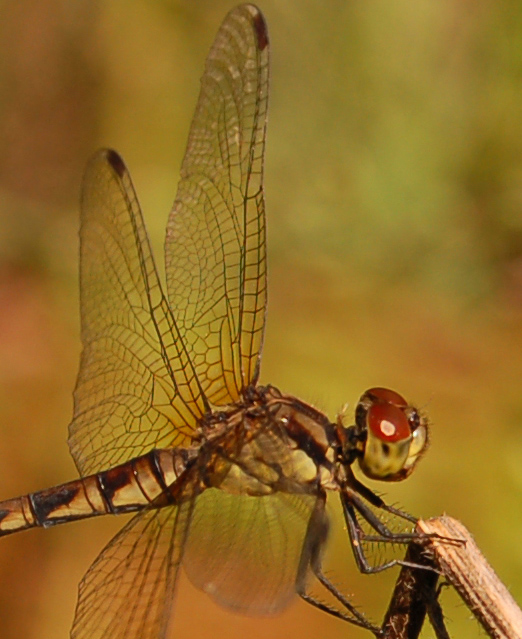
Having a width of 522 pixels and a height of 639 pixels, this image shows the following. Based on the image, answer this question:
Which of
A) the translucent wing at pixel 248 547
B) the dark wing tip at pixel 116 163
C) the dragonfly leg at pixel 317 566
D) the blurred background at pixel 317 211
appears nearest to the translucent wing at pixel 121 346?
the dark wing tip at pixel 116 163

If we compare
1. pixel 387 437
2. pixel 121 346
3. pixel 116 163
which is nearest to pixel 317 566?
pixel 387 437

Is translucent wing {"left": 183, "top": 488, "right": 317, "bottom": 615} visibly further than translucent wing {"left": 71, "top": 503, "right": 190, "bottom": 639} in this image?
Yes

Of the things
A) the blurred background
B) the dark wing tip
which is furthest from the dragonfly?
the blurred background

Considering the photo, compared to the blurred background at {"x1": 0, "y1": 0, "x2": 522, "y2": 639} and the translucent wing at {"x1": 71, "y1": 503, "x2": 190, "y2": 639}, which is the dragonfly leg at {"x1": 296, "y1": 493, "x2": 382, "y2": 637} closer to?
the translucent wing at {"x1": 71, "y1": 503, "x2": 190, "y2": 639}

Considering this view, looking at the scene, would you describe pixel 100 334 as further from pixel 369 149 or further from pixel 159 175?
pixel 369 149

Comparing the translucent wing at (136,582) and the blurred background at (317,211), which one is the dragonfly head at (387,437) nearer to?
the translucent wing at (136,582)

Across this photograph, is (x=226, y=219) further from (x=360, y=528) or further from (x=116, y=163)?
(x=360, y=528)

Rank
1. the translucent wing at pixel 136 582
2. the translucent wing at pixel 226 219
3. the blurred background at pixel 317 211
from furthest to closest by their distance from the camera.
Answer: the blurred background at pixel 317 211
the translucent wing at pixel 226 219
the translucent wing at pixel 136 582
